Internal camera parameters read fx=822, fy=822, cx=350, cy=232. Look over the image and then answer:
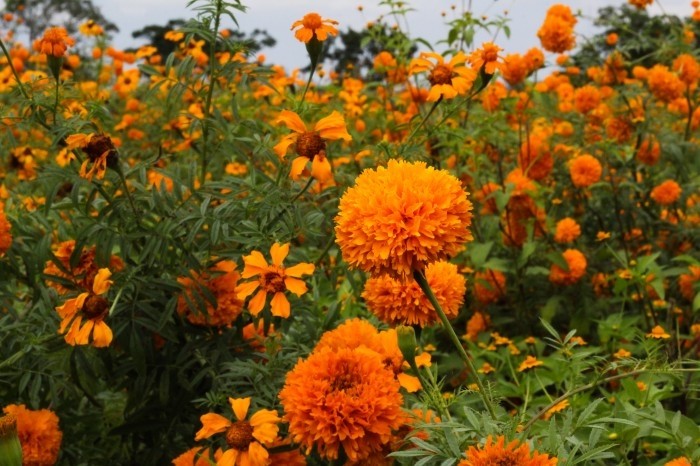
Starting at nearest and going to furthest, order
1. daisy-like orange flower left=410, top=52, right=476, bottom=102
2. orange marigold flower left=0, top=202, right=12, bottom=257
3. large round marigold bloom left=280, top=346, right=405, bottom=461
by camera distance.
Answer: large round marigold bloom left=280, top=346, right=405, bottom=461, orange marigold flower left=0, top=202, right=12, bottom=257, daisy-like orange flower left=410, top=52, right=476, bottom=102

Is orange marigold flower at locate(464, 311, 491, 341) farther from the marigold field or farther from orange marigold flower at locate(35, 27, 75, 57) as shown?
orange marigold flower at locate(35, 27, 75, 57)

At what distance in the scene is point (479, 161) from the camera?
9.46 ft

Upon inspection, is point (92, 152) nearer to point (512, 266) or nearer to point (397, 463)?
point (397, 463)

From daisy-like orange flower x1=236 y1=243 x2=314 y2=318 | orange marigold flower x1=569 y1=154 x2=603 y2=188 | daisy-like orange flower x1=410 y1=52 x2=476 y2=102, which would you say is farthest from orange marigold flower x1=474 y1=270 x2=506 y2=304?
daisy-like orange flower x1=236 y1=243 x2=314 y2=318

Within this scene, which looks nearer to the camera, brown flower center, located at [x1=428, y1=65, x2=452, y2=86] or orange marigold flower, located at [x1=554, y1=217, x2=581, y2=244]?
brown flower center, located at [x1=428, y1=65, x2=452, y2=86]

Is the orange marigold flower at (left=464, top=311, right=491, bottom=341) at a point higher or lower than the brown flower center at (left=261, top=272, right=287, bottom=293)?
lower

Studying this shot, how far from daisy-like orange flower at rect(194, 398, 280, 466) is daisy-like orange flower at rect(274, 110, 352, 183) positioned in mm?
466

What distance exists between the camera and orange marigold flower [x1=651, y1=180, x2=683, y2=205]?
2811mm

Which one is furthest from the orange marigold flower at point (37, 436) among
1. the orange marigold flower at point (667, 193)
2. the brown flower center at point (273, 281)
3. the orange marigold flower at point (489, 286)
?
the orange marigold flower at point (667, 193)

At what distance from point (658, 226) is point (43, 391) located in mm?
2204

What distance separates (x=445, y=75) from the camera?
1.94 metres

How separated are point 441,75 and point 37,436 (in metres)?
1.18

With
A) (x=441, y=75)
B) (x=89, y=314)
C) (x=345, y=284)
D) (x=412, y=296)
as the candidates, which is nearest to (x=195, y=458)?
(x=89, y=314)

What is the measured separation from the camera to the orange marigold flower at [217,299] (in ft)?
5.62
